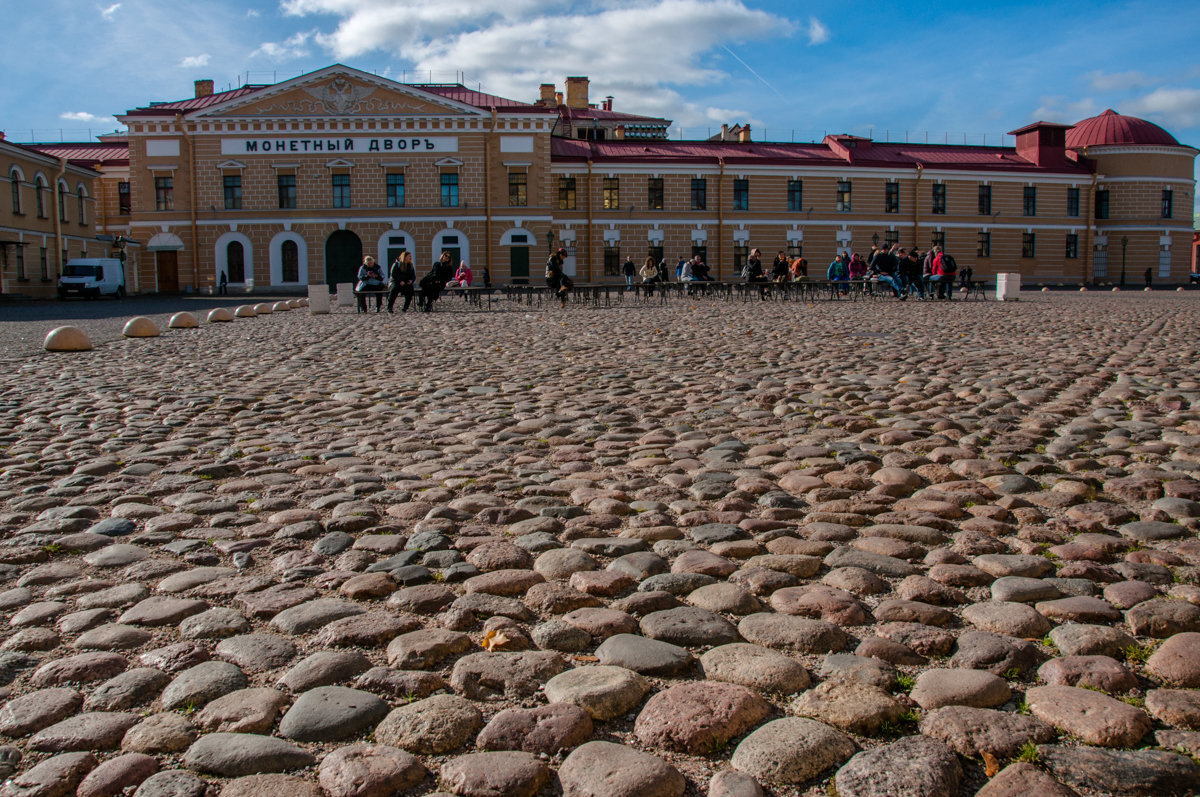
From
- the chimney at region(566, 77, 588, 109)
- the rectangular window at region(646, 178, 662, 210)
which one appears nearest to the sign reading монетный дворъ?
the rectangular window at region(646, 178, 662, 210)

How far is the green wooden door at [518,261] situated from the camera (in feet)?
150

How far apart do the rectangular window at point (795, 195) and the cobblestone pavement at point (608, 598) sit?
44.7 metres

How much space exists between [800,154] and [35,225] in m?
37.5

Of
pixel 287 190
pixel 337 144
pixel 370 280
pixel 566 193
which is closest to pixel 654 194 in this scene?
pixel 566 193

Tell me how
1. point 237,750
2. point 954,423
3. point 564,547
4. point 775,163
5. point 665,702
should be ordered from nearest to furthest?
point 237,750 < point 665,702 < point 564,547 < point 954,423 < point 775,163

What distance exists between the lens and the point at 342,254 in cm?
4572

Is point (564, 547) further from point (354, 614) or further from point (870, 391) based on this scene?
point (870, 391)

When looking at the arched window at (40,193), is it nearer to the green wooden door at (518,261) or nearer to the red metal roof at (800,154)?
the green wooden door at (518,261)

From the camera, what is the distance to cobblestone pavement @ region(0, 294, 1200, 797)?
7.06 feet

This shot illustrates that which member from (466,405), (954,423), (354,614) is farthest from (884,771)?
(466,405)

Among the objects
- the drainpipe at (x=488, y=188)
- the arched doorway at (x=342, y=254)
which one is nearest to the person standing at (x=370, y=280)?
the drainpipe at (x=488, y=188)

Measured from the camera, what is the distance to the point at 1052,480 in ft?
15.7

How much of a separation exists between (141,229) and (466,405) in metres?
44.7

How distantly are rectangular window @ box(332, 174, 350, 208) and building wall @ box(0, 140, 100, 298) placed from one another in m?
11.9
